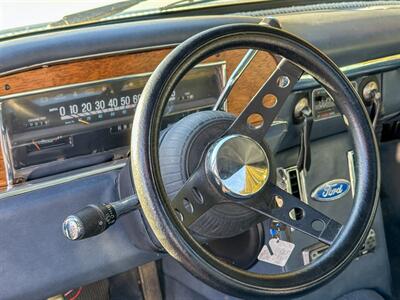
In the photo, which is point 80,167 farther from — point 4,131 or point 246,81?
point 246,81

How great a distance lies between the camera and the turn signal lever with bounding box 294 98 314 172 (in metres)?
1.79

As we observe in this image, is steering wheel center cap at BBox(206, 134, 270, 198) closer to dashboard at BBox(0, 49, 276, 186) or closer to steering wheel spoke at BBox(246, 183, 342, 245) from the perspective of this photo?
steering wheel spoke at BBox(246, 183, 342, 245)

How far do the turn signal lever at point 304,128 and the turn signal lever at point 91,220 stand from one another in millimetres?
738

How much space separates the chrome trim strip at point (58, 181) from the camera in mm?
1410

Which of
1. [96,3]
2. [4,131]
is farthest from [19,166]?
[96,3]

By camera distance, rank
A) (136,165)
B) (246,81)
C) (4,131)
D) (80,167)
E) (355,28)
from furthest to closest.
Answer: (355,28) < (246,81) < (80,167) < (4,131) < (136,165)

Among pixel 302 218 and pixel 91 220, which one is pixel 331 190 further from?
pixel 91 220

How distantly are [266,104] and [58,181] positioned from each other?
51 cm

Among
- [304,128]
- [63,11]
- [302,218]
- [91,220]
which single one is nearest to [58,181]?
[91,220]

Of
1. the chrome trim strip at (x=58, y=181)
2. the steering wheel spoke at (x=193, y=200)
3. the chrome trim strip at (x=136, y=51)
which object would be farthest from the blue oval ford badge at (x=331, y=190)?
the steering wheel spoke at (x=193, y=200)

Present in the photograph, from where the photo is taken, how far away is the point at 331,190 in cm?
195

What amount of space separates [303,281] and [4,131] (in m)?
0.70

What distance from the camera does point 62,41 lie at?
140 centimetres

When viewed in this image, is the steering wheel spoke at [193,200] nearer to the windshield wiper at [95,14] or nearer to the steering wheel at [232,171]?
the steering wheel at [232,171]
